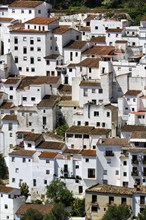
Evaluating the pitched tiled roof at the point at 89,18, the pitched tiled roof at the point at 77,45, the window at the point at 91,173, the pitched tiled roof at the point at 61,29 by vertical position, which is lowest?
the window at the point at 91,173

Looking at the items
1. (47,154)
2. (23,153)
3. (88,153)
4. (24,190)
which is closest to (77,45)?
(23,153)

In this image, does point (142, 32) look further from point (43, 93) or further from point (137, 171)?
point (137, 171)

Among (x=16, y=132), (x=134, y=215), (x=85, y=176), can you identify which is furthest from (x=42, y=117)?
(x=134, y=215)

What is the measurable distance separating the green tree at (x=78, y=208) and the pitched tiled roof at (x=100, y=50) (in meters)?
11.9

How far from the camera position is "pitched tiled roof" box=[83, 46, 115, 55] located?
62200 mm

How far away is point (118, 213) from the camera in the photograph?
167 ft

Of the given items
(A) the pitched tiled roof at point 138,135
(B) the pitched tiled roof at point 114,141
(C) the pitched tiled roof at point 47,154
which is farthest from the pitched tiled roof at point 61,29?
(A) the pitched tiled roof at point 138,135

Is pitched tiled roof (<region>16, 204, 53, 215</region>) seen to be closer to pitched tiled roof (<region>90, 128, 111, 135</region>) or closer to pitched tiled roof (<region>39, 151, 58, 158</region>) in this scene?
pitched tiled roof (<region>39, 151, 58, 158</region>)

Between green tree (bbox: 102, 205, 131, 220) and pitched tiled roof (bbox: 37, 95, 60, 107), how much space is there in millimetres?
9673

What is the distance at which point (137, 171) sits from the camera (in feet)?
175

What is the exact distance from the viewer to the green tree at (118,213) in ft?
167

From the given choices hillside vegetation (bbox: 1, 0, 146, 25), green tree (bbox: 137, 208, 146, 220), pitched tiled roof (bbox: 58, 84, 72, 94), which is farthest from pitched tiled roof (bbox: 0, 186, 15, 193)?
hillside vegetation (bbox: 1, 0, 146, 25)

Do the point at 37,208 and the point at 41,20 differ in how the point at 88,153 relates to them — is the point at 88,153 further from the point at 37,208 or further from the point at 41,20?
the point at 41,20

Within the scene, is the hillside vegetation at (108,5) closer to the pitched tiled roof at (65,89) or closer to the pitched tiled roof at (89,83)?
the pitched tiled roof at (65,89)
